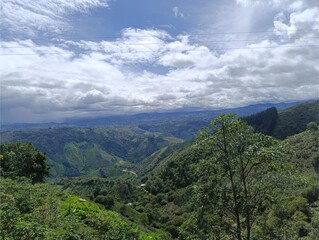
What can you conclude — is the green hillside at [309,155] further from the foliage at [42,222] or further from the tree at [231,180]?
the foliage at [42,222]

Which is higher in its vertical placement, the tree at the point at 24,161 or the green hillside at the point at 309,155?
the tree at the point at 24,161

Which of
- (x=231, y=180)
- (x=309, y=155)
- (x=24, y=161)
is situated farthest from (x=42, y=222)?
(x=309, y=155)

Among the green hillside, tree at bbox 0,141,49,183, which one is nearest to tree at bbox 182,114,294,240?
tree at bbox 0,141,49,183

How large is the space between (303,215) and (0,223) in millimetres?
90345

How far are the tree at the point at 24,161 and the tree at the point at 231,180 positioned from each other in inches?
2055

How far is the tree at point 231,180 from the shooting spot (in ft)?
65.0

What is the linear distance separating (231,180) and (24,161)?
59034mm

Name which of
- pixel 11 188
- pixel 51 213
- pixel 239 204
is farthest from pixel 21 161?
pixel 239 204

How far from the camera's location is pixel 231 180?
771 inches

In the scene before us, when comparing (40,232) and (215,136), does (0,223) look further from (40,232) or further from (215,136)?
(215,136)

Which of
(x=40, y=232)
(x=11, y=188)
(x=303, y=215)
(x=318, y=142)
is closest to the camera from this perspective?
(x=40, y=232)

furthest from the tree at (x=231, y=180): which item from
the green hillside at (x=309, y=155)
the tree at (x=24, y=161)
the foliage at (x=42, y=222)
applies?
the green hillside at (x=309, y=155)

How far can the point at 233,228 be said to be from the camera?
1989cm

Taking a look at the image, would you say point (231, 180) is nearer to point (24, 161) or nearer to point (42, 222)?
point (42, 222)
